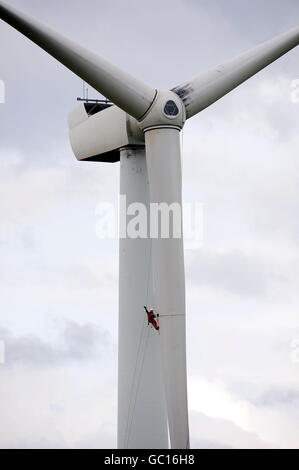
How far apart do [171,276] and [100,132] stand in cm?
671

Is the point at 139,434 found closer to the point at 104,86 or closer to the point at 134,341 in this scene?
the point at 134,341

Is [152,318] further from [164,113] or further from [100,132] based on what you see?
[100,132]

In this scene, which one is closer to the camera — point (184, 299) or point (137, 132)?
point (184, 299)

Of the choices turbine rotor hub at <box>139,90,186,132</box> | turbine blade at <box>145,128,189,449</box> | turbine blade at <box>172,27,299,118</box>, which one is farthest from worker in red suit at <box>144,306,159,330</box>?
turbine blade at <box>172,27,299,118</box>

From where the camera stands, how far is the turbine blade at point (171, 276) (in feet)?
92.8

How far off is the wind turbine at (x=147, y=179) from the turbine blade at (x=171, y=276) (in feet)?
0.10

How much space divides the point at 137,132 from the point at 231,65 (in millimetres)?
3901

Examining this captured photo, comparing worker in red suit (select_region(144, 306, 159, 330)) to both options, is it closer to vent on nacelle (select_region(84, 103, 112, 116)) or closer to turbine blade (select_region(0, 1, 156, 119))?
turbine blade (select_region(0, 1, 156, 119))

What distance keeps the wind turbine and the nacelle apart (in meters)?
0.04

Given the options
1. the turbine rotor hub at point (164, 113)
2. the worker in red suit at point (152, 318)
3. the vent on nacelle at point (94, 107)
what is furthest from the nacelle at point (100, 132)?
the worker in red suit at point (152, 318)

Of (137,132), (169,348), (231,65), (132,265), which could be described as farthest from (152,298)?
(231,65)

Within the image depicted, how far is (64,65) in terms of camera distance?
95.0ft

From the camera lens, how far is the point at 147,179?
3212 centimetres

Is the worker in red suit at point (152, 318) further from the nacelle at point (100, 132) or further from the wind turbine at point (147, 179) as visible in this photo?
the nacelle at point (100, 132)
